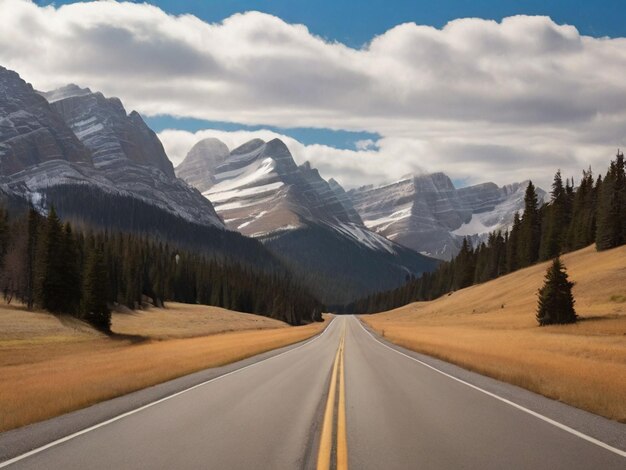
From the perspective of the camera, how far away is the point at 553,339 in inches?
1663

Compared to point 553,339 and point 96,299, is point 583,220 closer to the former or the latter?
point 553,339

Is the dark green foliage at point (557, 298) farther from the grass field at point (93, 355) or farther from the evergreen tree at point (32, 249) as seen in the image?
the evergreen tree at point (32, 249)

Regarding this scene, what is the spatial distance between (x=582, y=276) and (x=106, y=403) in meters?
69.5

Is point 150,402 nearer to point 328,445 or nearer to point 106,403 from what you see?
point 106,403

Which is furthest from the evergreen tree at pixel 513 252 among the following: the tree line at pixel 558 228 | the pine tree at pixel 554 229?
the pine tree at pixel 554 229

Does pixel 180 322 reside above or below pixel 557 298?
below

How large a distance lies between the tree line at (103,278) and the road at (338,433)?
168ft

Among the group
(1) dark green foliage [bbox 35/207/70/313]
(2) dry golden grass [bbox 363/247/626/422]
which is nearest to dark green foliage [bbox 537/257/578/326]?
(2) dry golden grass [bbox 363/247/626/422]

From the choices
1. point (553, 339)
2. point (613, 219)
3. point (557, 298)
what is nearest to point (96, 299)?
point (553, 339)

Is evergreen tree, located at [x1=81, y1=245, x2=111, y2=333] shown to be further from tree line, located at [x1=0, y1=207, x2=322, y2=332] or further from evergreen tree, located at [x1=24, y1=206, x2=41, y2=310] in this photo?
evergreen tree, located at [x1=24, y1=206, x2=41, y2=310]

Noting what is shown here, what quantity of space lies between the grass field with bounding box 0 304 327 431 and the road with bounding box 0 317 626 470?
268 centimetres

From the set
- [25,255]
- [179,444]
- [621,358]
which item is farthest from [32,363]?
[25,255]

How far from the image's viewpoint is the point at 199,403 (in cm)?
1555

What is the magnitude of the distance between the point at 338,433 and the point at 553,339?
34763mm
